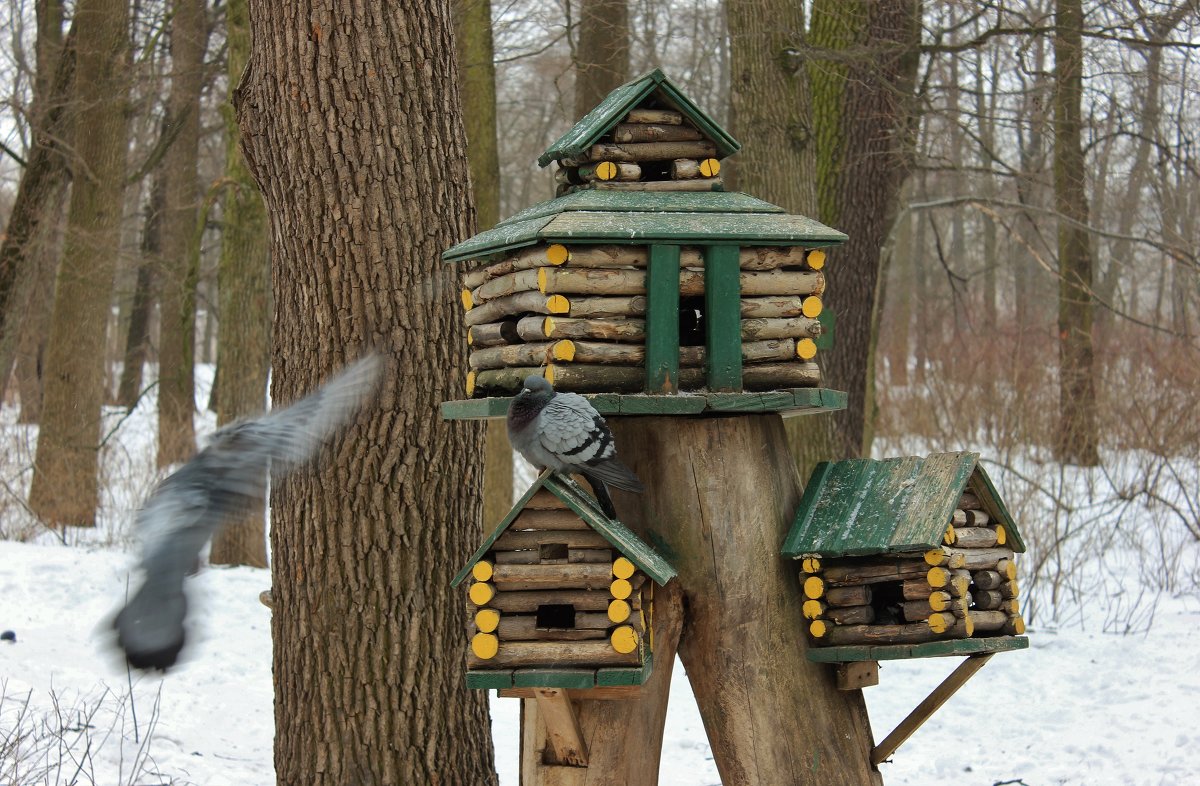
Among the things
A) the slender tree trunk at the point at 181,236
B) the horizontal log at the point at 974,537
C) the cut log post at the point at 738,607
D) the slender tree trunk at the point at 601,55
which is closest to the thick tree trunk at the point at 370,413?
the cut log post at the point at 738,607

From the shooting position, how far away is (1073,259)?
559 inches

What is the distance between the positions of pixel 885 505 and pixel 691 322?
891mm

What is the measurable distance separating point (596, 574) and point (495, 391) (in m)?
0.79

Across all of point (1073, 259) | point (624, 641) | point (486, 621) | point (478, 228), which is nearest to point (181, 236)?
point (1073, 259)

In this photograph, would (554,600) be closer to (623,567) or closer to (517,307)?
(623,567)

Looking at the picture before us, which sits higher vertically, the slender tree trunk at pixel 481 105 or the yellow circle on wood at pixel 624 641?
A: the slender tree trunk at pixel 481 105

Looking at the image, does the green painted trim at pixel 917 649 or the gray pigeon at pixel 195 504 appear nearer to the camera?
the gray pigeon at pixel 195 504

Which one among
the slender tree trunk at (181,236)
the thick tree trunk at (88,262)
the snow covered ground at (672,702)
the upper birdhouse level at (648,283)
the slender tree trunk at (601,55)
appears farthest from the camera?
the slender tree trunk at (181,236)

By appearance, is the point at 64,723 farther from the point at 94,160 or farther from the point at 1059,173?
the point at 1059,173

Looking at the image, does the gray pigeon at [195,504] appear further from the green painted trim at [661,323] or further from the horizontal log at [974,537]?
the horizontal log at [974,537]

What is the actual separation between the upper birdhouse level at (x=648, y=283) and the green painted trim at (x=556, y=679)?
754mm

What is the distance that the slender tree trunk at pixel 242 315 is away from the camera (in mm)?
9875

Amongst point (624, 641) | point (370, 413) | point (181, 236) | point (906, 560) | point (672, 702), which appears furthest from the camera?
point (181, 236)

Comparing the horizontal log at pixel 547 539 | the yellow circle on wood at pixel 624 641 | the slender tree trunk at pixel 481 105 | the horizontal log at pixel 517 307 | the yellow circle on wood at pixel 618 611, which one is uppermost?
the slender tree trunk at pixel 481 105
